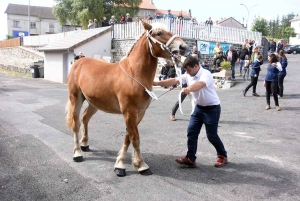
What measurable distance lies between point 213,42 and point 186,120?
1260 cm

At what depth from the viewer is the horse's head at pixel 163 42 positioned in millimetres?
3900

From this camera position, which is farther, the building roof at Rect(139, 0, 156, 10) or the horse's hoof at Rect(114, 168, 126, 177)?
the building roof at Rect(139, 0, 156, 10)

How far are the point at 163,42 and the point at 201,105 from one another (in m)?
1.27

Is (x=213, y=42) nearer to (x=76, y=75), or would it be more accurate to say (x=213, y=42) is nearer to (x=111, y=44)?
(x=111, y=44)

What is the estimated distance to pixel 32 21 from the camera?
73.0 meters

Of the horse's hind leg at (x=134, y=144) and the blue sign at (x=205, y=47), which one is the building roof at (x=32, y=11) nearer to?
the blue sign at (x=205, y=47)

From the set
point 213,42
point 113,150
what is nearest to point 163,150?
point 113,150

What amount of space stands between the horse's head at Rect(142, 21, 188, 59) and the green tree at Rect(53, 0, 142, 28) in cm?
3293

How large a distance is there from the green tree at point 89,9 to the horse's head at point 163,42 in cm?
3293

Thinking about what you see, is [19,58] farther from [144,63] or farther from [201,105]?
[201,105]

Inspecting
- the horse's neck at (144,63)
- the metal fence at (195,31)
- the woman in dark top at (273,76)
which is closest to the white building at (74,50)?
the metal fence at (195,31)

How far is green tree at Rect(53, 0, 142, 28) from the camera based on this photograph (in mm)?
34812

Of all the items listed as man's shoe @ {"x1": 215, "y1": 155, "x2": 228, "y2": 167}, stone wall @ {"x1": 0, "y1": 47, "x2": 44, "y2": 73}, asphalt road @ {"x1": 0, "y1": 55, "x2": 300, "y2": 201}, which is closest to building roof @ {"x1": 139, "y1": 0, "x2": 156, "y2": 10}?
stone wall @ {"x1": 0, "y1": 47, "x2": 44, "y2": 73}

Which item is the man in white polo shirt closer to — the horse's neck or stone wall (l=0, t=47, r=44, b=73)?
the horse's neck
